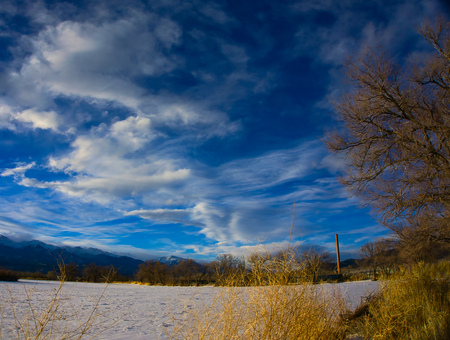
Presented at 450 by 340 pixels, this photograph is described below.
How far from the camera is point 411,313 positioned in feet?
19.4

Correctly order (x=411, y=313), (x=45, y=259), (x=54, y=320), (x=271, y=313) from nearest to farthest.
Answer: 1. (x=271, y=313)
2. (x=54, y=320)
3. (x=411, y=313)
4. (x=45, y=259)

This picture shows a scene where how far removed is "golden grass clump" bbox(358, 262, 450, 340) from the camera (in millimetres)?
4762

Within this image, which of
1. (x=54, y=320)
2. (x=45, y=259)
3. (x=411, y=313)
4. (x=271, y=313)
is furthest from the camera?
(x=45, y=259)

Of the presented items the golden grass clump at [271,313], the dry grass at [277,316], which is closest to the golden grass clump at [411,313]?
the dry grass at [277,316]

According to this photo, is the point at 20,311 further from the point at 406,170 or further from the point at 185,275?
the point at 185,275

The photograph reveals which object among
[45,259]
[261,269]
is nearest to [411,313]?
[261,269]

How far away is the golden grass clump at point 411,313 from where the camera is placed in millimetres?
4762

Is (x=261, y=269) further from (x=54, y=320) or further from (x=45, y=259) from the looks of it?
(x=45, y=259)

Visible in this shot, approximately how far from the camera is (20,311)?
669 centimetres

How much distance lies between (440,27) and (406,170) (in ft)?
18.9

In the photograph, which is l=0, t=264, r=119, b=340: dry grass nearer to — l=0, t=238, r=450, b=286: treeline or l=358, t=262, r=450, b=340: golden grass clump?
l=0, t=238, r=450, b=286: treeline

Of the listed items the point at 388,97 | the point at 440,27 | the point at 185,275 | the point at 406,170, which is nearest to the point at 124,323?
the point at 406,170

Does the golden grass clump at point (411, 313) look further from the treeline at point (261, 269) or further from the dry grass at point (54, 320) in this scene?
the dry grass at point (54, 320)

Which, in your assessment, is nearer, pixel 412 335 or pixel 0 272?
pixel 412 335
